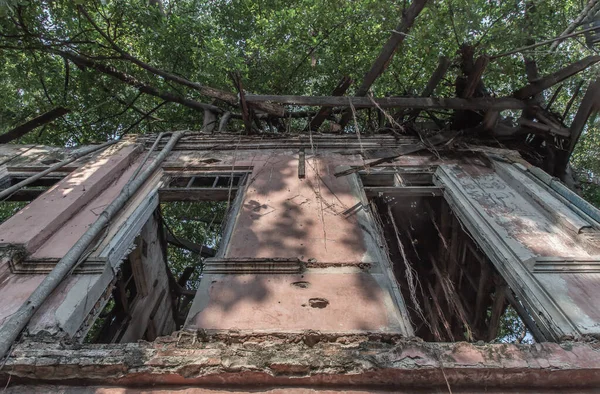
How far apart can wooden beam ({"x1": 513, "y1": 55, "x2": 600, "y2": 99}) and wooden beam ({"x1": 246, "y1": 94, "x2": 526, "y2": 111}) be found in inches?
6.7

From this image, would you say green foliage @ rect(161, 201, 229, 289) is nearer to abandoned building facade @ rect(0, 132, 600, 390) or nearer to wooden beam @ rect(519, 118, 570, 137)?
abandoned building facade @ rect(0, 132, 600, 390)

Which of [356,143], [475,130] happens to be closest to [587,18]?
[475,130]

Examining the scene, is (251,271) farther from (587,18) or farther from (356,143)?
(587,18)

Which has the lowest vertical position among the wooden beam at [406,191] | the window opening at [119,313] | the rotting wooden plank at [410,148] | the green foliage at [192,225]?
the green foliage at [192,225]

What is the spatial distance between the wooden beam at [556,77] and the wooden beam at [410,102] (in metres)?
0.17

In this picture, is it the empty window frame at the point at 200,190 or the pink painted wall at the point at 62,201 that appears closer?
the pink painted wall at the point at 62,201

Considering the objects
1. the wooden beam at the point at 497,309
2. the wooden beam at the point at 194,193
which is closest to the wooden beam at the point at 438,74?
the wooden beam at the point at 497,309

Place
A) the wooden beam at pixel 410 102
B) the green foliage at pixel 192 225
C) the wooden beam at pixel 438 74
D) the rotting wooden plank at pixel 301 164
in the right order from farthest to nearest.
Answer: the green foliage at pixel 192 225, the wooden beam at pixel 410 102, the wooden beam at pixel 438 74, the rotting wooden plank at pixel 301 164

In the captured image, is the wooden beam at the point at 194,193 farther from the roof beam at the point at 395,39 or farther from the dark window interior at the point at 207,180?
the roof beam at the point at 395,39

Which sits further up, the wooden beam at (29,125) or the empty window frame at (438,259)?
the wooden beam at (29,125)

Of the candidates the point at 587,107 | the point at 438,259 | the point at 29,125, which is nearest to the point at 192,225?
the point at 29,125

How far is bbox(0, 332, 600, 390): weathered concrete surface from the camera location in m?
2.33

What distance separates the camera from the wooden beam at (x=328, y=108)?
676 centimetres

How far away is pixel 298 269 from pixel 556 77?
17.3 feet
